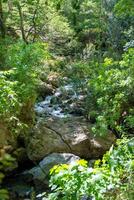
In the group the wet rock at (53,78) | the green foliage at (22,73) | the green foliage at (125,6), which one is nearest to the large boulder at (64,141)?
the green foliage at (22,73)

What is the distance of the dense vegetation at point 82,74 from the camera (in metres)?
3.62

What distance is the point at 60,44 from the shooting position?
19203mm

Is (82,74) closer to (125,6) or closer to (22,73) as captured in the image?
(22,73)

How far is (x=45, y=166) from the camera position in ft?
29.0

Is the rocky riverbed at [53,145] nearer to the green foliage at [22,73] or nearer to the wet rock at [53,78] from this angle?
the green foliage at [22,73]

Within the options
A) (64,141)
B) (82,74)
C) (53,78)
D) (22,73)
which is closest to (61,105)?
(82,74)

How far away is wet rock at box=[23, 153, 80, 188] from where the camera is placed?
8.62m

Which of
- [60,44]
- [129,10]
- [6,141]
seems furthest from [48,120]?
[60,44]

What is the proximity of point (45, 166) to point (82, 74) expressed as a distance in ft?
15.1

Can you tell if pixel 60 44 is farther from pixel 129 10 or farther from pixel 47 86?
pixel 129 10

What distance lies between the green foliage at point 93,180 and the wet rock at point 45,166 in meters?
4.90

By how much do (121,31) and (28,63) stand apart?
763 cm

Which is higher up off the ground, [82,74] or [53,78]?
[82,74]

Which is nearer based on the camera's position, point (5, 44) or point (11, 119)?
point (11, 119)
